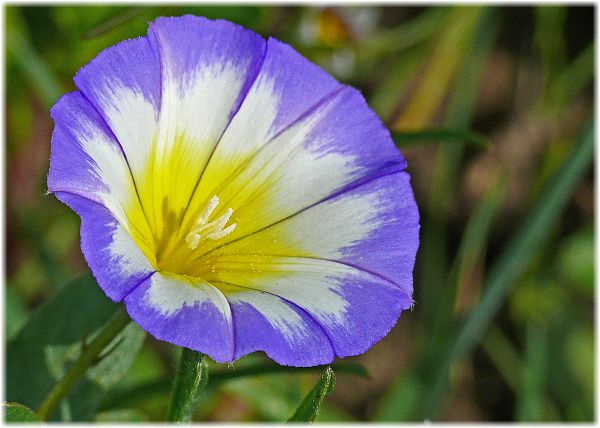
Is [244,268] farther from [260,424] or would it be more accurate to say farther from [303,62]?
[260,424]

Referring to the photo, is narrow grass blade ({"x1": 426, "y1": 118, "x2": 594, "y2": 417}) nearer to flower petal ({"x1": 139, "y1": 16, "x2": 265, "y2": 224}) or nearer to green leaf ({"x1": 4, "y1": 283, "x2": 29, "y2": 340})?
flower petal ({"x1": 139, "y1": 16, "x2": 265, "y2": 224})

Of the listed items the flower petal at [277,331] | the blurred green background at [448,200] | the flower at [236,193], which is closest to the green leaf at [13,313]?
the blurred green background at [448,200]

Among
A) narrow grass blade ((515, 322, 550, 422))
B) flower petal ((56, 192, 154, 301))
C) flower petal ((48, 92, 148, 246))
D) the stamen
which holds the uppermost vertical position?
flower petal ((48, 92, 148, 246))

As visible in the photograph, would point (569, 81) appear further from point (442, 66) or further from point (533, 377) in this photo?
point (533, 377)

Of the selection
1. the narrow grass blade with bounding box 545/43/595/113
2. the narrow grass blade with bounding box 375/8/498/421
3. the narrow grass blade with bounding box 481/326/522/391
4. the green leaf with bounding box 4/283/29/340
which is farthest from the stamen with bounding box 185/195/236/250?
the narrow grass blade with bounding box 545/43/595/113

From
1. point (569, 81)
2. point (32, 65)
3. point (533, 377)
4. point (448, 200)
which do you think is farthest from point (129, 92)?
point (569, 81)

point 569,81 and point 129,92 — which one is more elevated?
point 129,92

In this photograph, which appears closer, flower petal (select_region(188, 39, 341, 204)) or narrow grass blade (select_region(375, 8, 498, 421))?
flower petal (select_region(188, 39, 341, 204))

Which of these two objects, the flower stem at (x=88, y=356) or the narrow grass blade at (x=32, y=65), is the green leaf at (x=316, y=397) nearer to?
the flower stem at (x=88, y=356)
